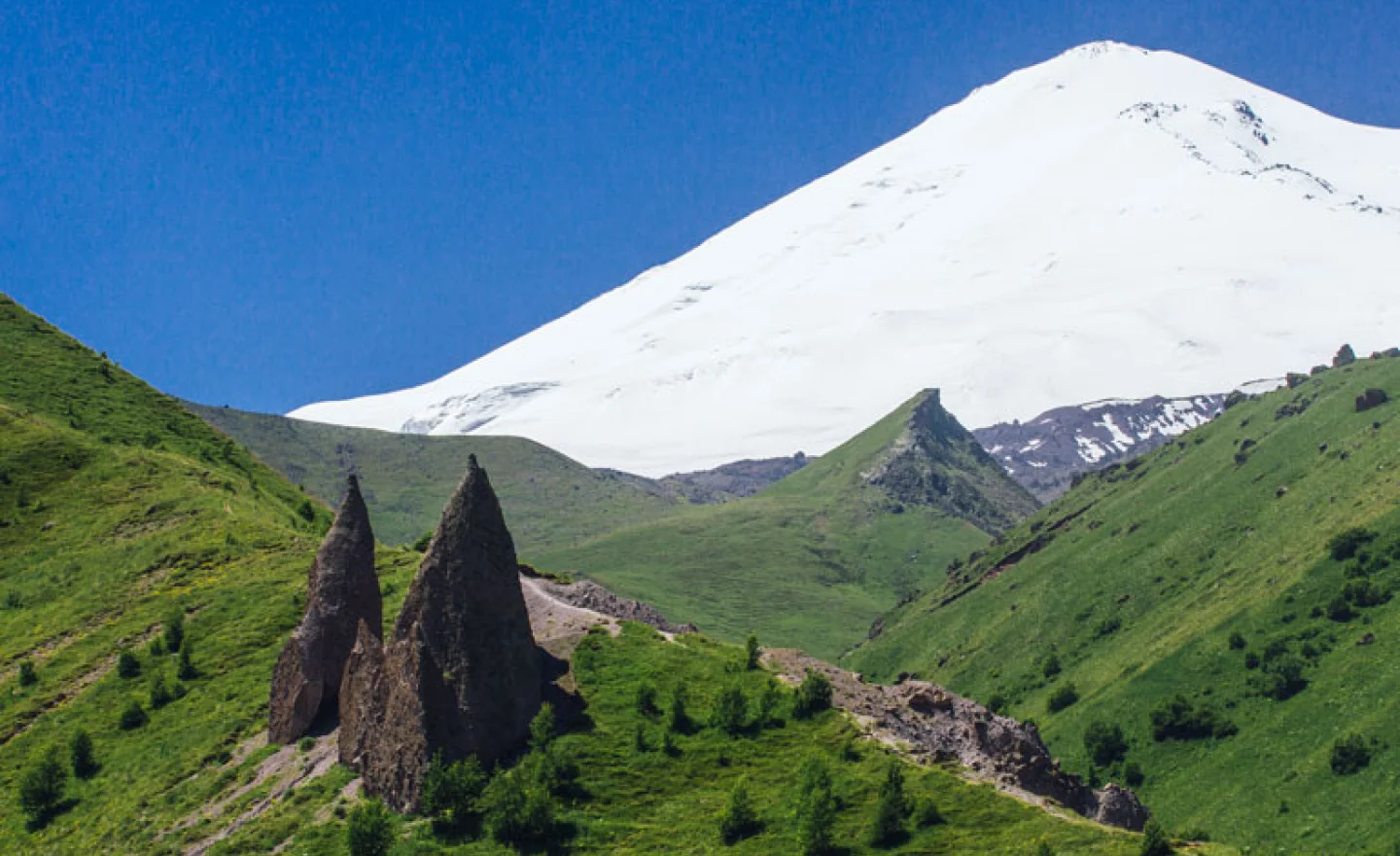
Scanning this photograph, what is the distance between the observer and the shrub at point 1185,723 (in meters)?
108

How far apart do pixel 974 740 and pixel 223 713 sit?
30934mm

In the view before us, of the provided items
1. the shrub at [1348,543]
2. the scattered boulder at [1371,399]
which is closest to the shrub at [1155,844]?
the shrub at [1348,543]

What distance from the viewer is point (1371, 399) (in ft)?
514

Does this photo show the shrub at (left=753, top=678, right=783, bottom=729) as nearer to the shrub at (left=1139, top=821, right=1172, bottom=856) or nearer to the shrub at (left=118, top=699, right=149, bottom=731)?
the shrub at (left=1139, top=821, right=1172, bottom=856)

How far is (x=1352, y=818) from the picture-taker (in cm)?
8238

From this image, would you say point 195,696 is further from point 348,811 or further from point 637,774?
point 637,774

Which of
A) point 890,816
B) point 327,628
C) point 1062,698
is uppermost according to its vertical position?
point 327,628

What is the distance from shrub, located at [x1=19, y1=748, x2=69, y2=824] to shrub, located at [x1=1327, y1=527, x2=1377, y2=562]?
109 meters

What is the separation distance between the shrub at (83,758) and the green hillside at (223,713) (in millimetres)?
255

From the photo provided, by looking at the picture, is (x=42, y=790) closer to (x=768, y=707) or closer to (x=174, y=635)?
(x=174, y=635)

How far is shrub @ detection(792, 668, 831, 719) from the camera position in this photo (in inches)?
1922

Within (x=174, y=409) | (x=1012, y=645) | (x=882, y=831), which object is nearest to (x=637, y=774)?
(x=882, y=831)

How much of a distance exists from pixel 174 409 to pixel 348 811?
68132 mm

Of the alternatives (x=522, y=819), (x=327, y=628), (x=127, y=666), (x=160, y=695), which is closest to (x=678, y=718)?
(x=522, y=819)
